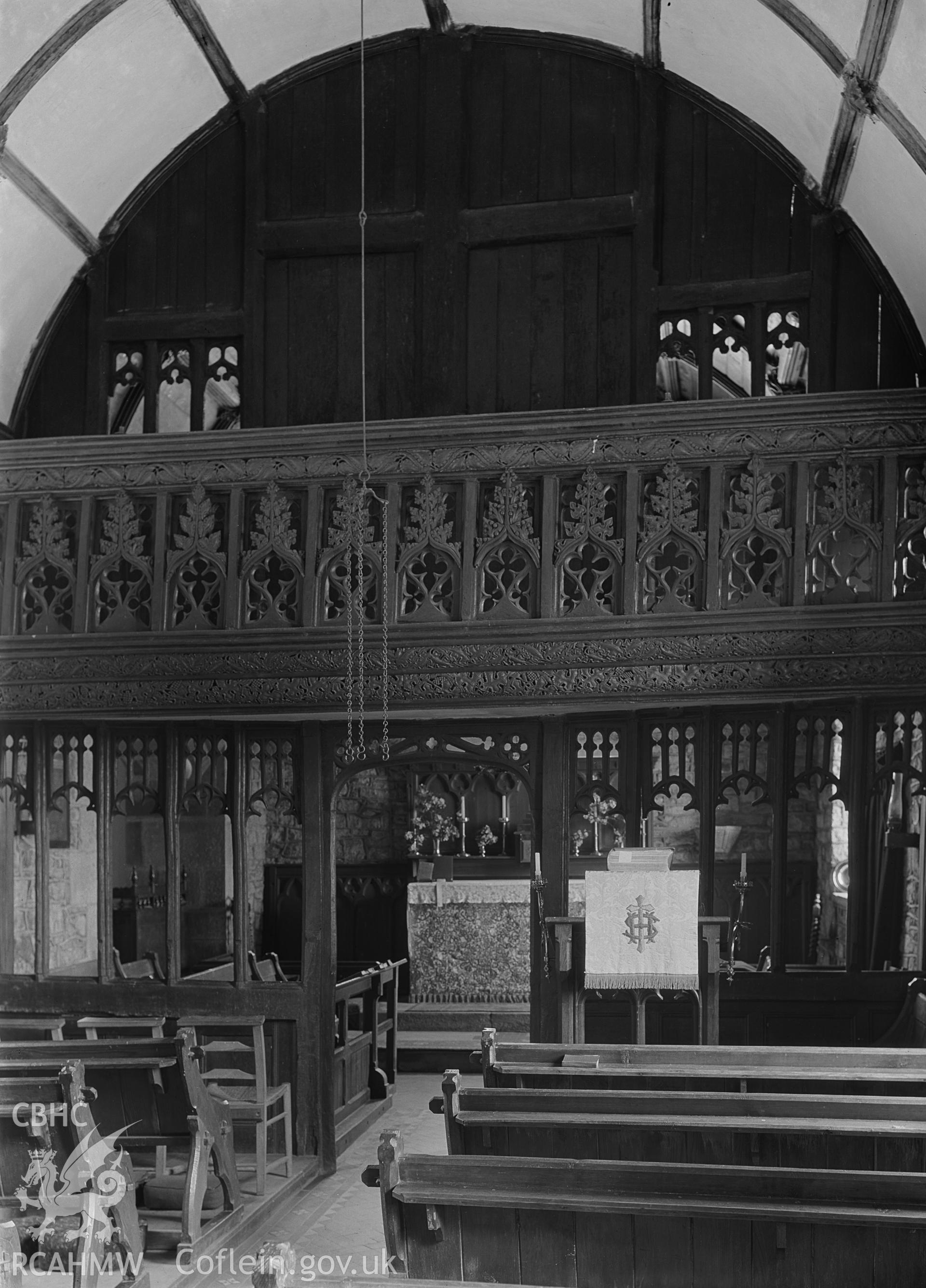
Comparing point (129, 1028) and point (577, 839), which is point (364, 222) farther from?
point (577, 839)

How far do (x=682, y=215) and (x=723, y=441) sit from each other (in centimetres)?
178

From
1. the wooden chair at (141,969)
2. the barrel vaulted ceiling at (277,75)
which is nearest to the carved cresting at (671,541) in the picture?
the barrel vaulted ceiling at (277,75)

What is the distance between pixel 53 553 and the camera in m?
7.45

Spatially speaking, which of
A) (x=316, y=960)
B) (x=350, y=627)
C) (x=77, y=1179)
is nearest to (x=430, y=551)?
(x=350, y=627)

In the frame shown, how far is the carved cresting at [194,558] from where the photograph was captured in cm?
723

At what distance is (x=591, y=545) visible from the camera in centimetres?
699

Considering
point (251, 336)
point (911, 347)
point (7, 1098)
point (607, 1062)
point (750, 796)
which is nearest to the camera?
point (7, 1098)

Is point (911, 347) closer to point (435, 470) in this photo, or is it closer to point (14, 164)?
point (435, 470)

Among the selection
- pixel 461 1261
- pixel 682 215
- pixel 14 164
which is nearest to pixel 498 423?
pixel 682 215

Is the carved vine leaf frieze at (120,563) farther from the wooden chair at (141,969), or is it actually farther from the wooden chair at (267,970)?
the wooden chair at (267,970)

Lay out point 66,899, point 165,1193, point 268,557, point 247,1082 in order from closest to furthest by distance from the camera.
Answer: point 165,1193, point 268,557, point 247,1082, point 66,899

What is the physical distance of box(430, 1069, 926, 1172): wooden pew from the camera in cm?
449

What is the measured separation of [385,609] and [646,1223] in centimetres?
388

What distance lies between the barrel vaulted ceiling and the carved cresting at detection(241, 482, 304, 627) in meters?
2.20
